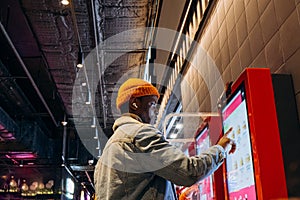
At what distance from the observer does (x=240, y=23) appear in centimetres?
246

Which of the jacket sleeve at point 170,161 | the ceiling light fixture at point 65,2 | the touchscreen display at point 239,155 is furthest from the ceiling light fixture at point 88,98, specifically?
the jacket sleeve at point 170,161

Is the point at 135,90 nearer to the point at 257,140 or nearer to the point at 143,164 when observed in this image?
the point at 143,164

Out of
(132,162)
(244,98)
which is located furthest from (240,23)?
(132,162)

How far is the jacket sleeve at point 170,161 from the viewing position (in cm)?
162

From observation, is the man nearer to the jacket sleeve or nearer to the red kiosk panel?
the jacket sleeve

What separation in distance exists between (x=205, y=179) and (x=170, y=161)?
3.44ft

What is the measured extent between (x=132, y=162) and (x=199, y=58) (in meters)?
2.27

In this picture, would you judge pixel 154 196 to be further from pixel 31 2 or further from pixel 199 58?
pixel 31 2

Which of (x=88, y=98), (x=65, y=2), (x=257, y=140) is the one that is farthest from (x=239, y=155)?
(x=88, y=98)

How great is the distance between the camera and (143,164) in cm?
170

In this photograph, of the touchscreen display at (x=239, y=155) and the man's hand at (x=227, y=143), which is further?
the man's hand at (x=227, y=143)

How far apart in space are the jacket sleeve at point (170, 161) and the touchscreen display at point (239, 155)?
5.8 inches

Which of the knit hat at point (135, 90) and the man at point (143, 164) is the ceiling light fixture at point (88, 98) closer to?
the knit hat at point (135, 90)

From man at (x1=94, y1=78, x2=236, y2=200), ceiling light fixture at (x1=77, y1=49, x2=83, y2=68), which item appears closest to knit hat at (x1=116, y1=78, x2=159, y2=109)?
man at (x1=94, y1=78, x2=236, y2=200)
